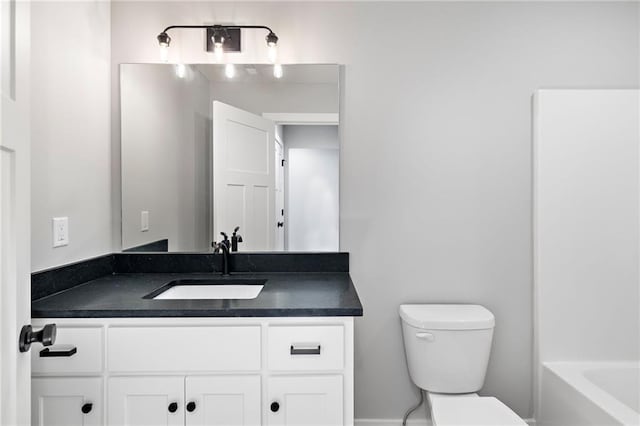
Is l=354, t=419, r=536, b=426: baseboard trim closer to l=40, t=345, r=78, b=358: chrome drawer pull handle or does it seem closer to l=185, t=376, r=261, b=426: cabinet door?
l=185, t=376, r=261, b=426: cabinet door

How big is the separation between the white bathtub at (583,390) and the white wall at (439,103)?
0.49ft

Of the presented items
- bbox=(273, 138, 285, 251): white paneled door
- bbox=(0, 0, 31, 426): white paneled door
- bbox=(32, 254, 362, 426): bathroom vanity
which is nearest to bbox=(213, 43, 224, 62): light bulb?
bbox=(273, 138, 285, 251): white paneled door

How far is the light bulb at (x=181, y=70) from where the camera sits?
2078 millimetres

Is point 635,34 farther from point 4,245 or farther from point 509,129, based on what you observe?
point 4,245

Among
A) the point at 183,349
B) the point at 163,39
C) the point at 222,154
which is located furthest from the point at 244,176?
the point at 183,349

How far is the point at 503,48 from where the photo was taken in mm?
2076

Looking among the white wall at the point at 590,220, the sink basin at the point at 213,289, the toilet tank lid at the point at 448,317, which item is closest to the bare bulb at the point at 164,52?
the sink basin at the point at 213,289

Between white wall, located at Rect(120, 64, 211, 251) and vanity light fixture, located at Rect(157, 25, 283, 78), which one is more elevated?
vanity light fixture, located at Rect(157, 25, 283, 78)

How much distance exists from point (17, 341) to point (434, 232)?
5.72ft

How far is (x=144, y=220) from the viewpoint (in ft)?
6.83

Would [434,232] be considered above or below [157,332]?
above

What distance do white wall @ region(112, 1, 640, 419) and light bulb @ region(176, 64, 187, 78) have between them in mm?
65

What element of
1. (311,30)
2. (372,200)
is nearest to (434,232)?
(372,200)

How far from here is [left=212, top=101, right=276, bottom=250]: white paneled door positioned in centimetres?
210
